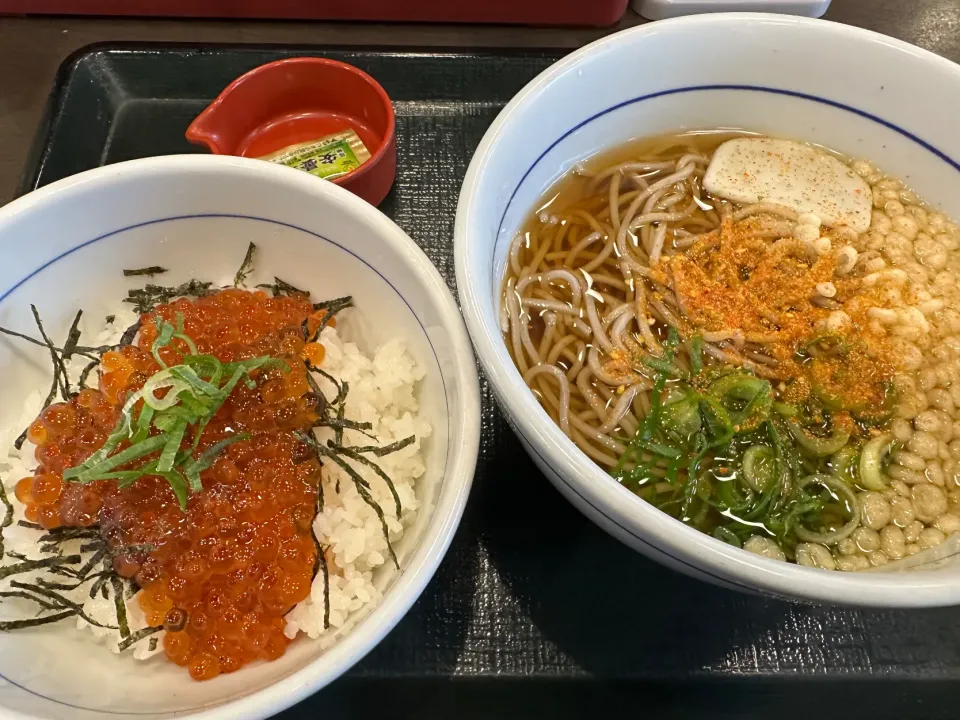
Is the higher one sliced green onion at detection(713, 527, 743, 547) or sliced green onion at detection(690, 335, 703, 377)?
sliced green onion at detection(690, 335, 703, 377)

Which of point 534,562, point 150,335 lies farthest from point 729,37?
point 150,335

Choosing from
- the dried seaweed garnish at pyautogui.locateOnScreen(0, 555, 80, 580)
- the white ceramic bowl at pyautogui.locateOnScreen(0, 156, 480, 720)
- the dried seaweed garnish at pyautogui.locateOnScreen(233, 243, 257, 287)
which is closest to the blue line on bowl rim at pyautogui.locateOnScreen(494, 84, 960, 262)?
the white ceramic bowl at pyautogui.locateOnScreen(0, 156, 480, 720)

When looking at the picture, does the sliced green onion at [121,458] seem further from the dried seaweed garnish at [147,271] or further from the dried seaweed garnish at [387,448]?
the dried seaweed garnish at [147,271]

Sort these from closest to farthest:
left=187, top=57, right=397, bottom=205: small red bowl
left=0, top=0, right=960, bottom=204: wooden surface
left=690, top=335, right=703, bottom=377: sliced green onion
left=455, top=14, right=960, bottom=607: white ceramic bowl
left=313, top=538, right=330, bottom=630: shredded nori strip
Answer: left=455, top=14, right=960, bottom=607: white ceramic bowl, left=313, top=538, right=330, bottom=630: shredded nori strip, left=690, top=335, right=703, bottom=377: sliced green onion, left=187, top=57, right=397, bottom=205: small red bowl, left=0, top=0, right=960, bottom=204: wooden surface

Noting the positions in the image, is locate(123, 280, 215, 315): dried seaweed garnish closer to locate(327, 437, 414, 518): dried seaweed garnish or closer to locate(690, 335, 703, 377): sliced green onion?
locate(327, 437, 414, 518): dried seaweed garnish

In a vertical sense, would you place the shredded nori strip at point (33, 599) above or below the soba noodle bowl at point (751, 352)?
below

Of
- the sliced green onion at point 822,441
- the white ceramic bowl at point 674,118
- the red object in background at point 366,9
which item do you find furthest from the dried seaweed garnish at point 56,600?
Result: the red object in background at point 366,9

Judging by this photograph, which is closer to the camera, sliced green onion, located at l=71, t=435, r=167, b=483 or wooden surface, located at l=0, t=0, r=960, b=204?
sliced green onion, located at l=71, t=435, r=167, b=483
